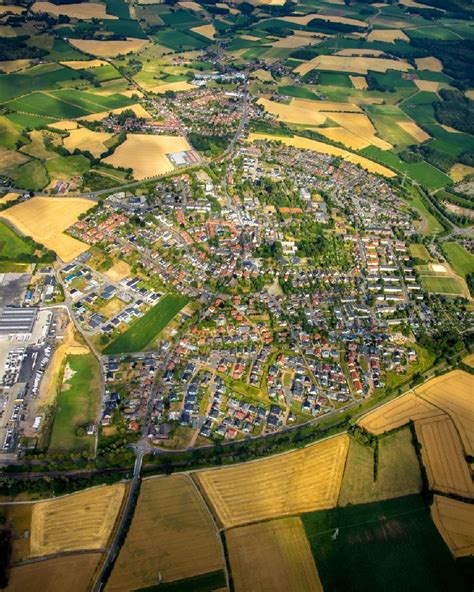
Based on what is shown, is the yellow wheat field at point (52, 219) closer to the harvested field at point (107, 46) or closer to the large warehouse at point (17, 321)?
the large warehouse at point (17, 321)

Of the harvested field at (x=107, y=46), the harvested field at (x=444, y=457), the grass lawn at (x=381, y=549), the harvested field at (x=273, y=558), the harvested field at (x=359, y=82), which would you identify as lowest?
the harvested field at (x=273, y=558)

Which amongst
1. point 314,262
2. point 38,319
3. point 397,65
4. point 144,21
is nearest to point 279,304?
point 314,262

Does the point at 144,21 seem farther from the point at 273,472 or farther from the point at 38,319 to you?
the point at 273,472

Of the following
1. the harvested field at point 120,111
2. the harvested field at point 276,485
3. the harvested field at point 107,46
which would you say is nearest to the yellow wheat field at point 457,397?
the harvested field at point 276,485

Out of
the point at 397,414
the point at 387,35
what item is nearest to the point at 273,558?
the point at 397,414

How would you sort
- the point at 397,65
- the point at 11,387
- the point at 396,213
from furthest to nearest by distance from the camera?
the point at 397,65
the point at 396,213
the point at 11,387

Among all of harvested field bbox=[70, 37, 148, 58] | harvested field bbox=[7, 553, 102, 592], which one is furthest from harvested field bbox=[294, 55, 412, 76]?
harvested field bbox=[7, 553, 102, 592]
